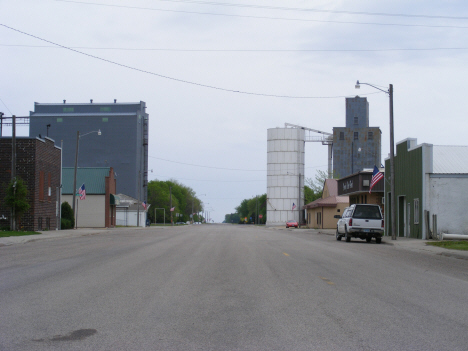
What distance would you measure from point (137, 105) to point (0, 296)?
8882cm

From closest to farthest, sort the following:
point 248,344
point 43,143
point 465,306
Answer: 1. point 248,344
2. point 465,306
3. point 43,143

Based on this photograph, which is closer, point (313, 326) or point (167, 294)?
point (313, 326)

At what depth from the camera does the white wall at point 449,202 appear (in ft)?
98.8

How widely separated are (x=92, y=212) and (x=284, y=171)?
117 ft

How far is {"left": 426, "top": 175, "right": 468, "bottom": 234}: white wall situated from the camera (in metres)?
30.1

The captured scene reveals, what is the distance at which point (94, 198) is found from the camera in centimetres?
6419

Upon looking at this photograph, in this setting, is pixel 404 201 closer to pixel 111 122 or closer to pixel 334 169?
pixel 334 169

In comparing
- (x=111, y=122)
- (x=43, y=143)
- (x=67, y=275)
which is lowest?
(x=67, y=275)

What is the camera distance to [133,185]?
94062mm

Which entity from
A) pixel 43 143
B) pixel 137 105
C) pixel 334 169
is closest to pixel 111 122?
pixel 137 105

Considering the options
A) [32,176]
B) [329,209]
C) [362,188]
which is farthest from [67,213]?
[329,209]

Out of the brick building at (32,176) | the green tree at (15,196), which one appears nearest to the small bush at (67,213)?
the brick building at (32,176)

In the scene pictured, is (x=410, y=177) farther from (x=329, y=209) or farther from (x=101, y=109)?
(x=101, y=109)

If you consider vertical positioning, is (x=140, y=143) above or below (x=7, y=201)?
above
